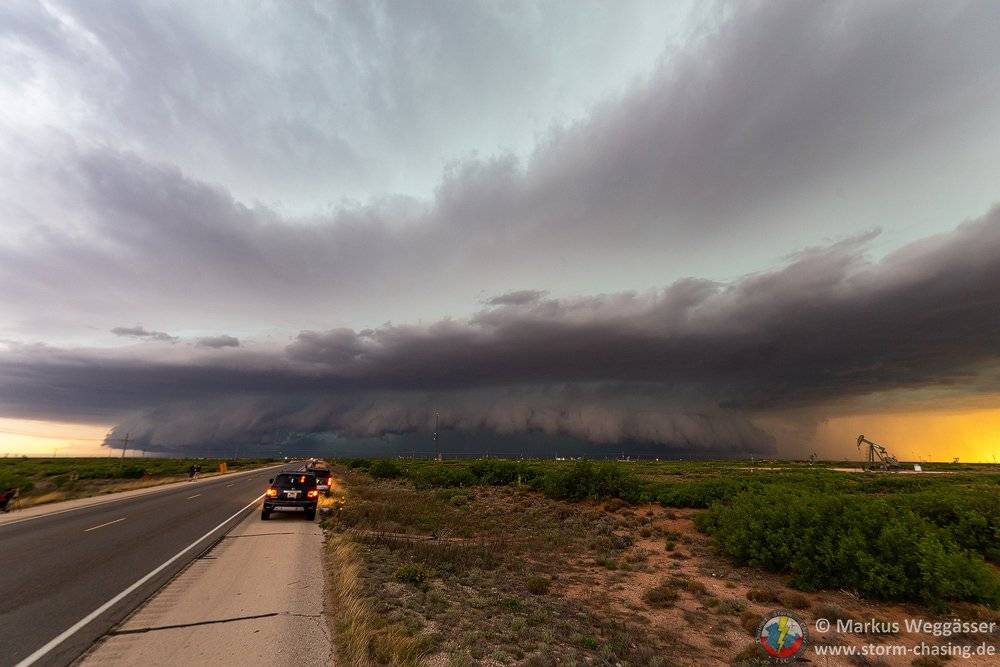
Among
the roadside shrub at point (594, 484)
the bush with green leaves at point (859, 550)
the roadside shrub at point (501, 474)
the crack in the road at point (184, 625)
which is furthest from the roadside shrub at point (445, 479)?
the crack in the road at point (184, 625)

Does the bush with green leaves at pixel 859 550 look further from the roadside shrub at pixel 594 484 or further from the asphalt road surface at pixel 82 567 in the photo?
the asphalt road surface at pixel 82 567

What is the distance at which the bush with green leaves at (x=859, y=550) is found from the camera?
1078 cm

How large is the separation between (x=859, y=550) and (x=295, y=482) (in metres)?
21.9

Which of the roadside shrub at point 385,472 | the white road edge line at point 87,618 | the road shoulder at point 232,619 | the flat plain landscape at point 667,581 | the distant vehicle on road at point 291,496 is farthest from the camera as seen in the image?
the roadside shrub at point 385,472

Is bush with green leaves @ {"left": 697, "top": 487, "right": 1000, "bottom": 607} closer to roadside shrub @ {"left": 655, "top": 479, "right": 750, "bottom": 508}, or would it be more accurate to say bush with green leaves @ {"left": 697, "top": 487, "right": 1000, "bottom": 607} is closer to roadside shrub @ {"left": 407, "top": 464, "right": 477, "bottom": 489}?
roadside shrub @ {"left": 655, "top": 479, "right": 750, "bottom": 508}

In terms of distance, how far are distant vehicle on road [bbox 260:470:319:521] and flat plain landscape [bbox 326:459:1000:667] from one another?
2.01 m

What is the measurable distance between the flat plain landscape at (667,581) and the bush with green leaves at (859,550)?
1.6 inches

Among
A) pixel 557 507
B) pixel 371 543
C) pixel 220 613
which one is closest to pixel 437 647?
pixel 220 613

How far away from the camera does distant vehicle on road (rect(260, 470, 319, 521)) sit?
69.3 feet

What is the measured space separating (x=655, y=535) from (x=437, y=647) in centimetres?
1522

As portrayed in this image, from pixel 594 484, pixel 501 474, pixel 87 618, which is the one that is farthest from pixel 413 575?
pixel 501 474

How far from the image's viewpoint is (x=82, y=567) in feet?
38.0

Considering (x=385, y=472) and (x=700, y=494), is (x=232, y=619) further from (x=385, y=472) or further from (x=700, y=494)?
(x=385, y=472)

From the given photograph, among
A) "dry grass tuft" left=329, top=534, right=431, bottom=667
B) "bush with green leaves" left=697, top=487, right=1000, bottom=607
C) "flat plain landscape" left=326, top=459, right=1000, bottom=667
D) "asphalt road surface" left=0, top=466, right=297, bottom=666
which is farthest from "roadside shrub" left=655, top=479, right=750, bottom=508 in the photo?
"asphalt road surface" left=0, top=466, right=297, bottom=666
